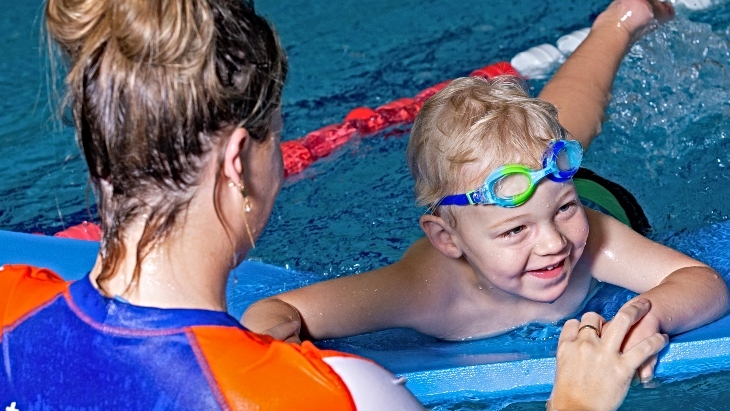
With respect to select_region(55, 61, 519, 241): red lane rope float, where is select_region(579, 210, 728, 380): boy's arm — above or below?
above

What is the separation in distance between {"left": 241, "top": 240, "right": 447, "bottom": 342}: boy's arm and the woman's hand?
54 cm

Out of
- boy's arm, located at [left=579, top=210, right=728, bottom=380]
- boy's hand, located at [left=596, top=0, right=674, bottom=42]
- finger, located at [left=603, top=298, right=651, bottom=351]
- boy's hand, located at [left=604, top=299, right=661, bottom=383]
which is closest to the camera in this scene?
finger, located at [left=603, top=298, right=651, bottom=351]

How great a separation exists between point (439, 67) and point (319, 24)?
90 cm

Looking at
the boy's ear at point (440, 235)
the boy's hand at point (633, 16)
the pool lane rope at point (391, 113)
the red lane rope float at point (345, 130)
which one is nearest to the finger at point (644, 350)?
the boy's ear at point (440, 235)

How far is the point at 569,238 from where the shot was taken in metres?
2.30

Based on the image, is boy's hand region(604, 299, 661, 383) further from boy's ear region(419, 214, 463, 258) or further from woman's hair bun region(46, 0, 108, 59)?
woman's hair bun region(46, 0, 108, 59)

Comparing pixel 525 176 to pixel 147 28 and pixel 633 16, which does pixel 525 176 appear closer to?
pixel 147 28

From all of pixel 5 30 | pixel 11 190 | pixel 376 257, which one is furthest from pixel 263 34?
pixel 5 30

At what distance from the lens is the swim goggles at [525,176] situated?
2217mm

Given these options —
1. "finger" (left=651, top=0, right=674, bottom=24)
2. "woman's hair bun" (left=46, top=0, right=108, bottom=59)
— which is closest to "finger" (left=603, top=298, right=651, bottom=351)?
"woman's hair bun" (left=46, top=0, right=108, bottom=59)

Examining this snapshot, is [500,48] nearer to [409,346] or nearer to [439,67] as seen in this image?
[439,67]

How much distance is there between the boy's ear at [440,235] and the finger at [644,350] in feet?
1.88

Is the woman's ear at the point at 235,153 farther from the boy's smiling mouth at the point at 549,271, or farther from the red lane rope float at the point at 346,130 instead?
the red lane rope float at the point at 346,130

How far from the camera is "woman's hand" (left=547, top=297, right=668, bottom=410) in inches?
74.6
